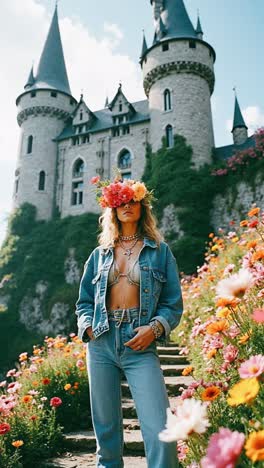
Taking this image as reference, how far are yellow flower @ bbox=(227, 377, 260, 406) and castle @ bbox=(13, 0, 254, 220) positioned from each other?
2009 cm

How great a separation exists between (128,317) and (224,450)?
147cm

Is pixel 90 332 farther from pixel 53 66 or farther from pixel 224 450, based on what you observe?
pixel 53 66

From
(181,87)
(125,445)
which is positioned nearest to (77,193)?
(181,87)

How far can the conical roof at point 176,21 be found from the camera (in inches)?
892

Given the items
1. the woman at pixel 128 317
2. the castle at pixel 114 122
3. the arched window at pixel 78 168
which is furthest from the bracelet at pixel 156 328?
the arched window at pixel 78 168

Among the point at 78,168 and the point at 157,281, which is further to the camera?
the point at 78,168

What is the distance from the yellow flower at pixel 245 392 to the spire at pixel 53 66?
1144 inches

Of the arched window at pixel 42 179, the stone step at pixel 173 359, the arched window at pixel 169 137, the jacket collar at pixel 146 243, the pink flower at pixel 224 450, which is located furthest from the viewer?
the arched window at pixel 42 179

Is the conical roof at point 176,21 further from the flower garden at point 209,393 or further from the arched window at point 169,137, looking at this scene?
the flower garden at point 209,393

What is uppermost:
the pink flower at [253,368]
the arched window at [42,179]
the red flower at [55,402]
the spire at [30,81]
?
the spire at [30,81]

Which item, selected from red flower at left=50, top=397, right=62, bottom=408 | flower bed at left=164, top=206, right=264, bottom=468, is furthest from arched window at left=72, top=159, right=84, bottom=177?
red flower at left=50, top=397, right=62, bottom=408

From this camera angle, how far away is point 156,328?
2193 millimetres

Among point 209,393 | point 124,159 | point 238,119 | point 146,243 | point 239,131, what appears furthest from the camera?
point 124,159

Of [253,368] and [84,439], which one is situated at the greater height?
[253,368]
